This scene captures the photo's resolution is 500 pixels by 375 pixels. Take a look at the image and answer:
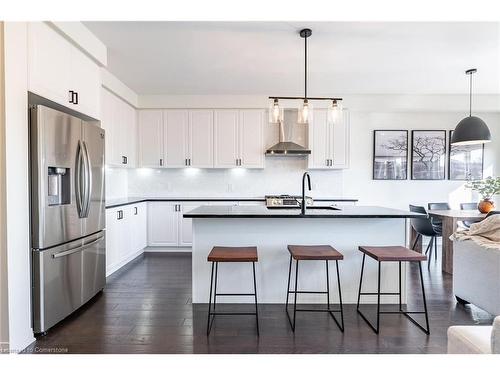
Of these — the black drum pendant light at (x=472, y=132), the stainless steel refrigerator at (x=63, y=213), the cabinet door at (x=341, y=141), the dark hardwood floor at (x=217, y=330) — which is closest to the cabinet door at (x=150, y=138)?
the stainless steel refrigerator at (x=63, y=213)

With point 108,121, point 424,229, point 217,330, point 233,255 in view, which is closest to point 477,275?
point 424,229

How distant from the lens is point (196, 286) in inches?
106

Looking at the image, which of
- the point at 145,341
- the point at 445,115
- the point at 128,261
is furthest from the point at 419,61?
the point at 128,261

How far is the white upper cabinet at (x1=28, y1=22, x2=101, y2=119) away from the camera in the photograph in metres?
2.08

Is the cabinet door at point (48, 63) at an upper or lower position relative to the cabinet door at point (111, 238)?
upper

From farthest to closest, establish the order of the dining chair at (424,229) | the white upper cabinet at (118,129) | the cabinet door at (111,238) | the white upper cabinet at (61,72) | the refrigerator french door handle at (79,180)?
1. the dining chair at (424,229)
2. the white upper cabinet at (118,129)
3. the cabinet door at (111,238)
4. the refrigerator french door handle at (79,180)
5. the white upper cabinet at (61,72)

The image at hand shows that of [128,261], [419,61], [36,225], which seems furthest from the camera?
[128,261]

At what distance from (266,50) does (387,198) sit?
12.4 ft

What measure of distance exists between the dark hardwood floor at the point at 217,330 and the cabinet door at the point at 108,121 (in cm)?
190

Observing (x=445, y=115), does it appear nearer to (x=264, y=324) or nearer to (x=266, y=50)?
(x=266, y=50)

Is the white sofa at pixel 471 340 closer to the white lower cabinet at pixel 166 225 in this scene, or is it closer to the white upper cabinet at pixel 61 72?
the white upper cabinet at pixel 61 72

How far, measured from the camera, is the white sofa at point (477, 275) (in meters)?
2.26
